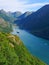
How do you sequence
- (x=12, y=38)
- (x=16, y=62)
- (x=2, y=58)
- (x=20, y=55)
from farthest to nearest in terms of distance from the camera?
(x=12, y=38), (x=20, y=55), (x=16, y=62), (x=2, y=58)

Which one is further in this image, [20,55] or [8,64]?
[20,55]

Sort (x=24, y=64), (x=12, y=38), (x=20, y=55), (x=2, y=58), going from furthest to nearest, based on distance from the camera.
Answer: (x=12, y=38)
(x=20, y=55)
(x=24, y=64)
(x=2, y=58)

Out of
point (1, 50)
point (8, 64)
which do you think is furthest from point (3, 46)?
point (8, 64)

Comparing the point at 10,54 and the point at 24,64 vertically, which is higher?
the point at 10,54

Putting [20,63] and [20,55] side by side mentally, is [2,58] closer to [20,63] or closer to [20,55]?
[20,63]

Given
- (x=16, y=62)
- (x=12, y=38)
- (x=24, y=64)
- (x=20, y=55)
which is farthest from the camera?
(x=12, y=38)

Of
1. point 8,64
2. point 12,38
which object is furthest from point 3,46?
point 12,38

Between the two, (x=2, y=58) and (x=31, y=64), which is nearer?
(x=2, y=58)

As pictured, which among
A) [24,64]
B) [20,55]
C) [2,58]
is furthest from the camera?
[20,55]

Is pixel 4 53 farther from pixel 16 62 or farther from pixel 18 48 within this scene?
pixel 18 48
